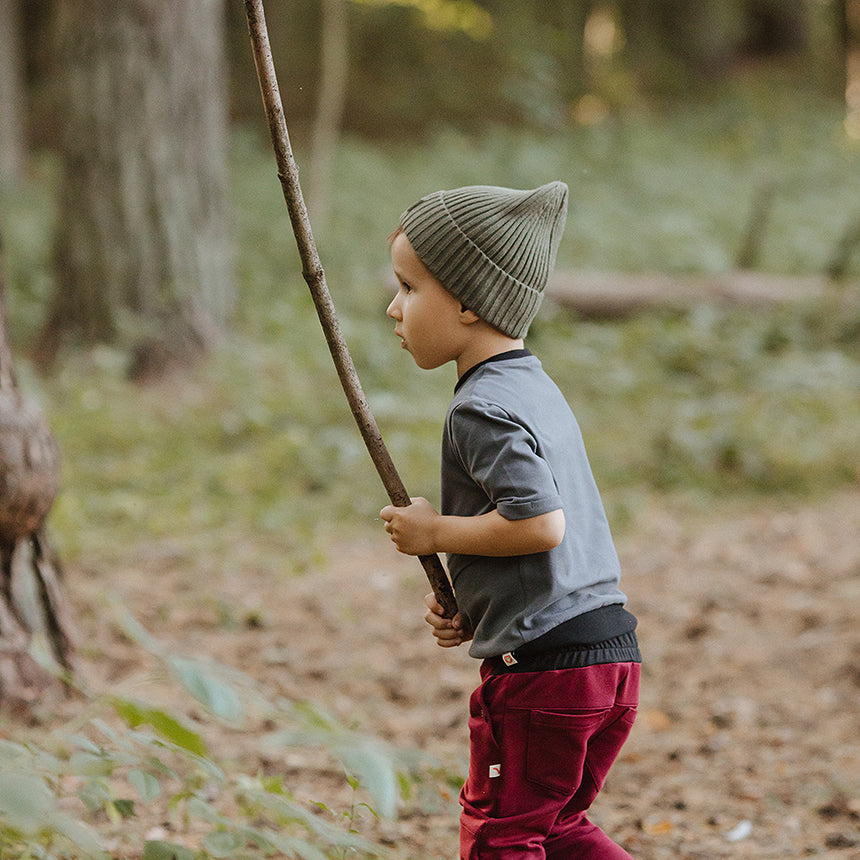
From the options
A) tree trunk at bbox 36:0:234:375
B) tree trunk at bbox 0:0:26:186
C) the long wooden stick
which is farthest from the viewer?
tree trunk at bbox 0:0:26:186

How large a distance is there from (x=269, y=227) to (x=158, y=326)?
3.98 meters

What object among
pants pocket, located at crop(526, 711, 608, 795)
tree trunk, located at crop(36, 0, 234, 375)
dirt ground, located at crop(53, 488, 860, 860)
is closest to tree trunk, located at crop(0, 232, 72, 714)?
dirt ground, located at crop(53, 488, 860, 860)

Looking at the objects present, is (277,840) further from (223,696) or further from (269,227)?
(269,227)

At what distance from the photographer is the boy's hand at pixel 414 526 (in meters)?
1.79

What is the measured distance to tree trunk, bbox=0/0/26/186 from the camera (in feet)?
37.8

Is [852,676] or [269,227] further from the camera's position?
[269,227]

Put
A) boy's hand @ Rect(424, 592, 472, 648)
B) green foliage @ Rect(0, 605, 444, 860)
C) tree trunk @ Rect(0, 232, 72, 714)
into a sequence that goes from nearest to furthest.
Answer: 1. green foliage @ Rect(0, 605, 444, 860)
2. boy's hand @ Rect(424, 592, 472, 648)
3. tree trunk @ Rect(0, 232, 72, 714)

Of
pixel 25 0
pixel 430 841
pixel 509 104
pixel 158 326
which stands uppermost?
pixel 25 0

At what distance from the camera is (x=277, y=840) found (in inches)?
68.4

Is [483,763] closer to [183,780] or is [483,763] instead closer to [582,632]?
[582,632]

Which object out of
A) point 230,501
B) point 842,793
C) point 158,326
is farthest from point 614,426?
point 842,793

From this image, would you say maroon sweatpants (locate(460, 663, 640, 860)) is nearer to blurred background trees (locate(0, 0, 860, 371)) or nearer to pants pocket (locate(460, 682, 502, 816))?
pants pocket (locate(460, 682, 502, 816))

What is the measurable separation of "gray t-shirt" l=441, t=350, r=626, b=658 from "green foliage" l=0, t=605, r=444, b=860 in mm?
328

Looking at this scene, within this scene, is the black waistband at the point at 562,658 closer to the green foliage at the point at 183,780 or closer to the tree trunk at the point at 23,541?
the green foliage at the point at 183,780
